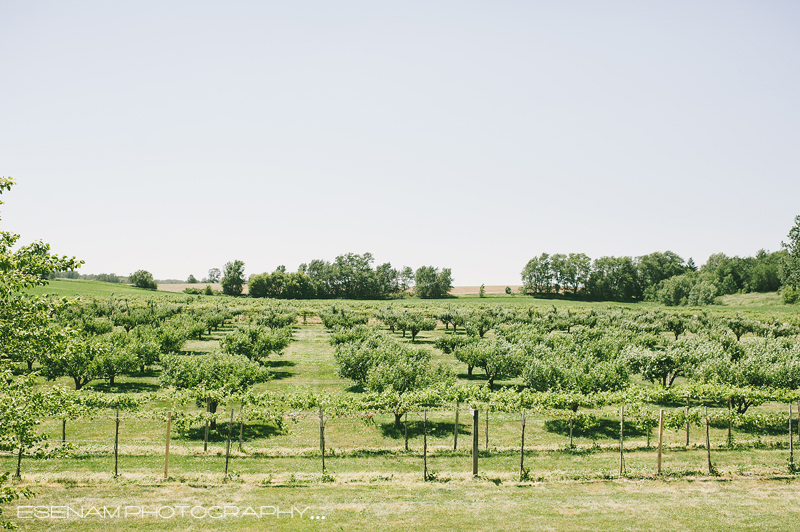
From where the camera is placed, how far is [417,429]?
1081 inches

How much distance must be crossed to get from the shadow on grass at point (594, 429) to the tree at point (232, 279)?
151m

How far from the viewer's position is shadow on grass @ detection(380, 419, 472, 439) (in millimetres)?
26495

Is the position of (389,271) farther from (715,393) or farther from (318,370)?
(715,393)

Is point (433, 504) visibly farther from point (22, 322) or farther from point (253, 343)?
point (253, 343)

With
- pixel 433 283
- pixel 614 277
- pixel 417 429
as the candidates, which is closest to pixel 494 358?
pixel 417 429

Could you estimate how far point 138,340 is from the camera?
138ft

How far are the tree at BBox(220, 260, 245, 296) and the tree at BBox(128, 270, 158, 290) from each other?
2528 centimetres

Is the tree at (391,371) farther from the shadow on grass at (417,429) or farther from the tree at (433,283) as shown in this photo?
the tree at (433,283)

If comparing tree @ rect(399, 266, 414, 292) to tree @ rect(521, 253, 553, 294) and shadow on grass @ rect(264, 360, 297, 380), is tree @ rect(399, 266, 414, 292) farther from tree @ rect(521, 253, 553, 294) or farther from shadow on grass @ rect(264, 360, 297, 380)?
shadow on grass @ rect(264, 360, 297, 380)

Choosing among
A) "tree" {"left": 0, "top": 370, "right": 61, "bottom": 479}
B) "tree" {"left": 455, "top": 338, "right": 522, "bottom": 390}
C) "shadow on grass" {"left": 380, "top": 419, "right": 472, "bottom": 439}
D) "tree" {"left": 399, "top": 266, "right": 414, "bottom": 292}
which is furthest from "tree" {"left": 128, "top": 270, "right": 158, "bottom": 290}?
"tree" {"left": 0, "top": 370, "right": 61, "bottom": 479}

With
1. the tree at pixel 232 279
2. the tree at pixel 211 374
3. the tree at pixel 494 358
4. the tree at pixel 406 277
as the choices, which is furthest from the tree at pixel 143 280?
the tree at pixel 494 358

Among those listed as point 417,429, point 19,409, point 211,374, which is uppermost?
point 19,409

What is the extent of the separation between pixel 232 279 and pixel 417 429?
488 ft

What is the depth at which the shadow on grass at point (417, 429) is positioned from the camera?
86.9ft
